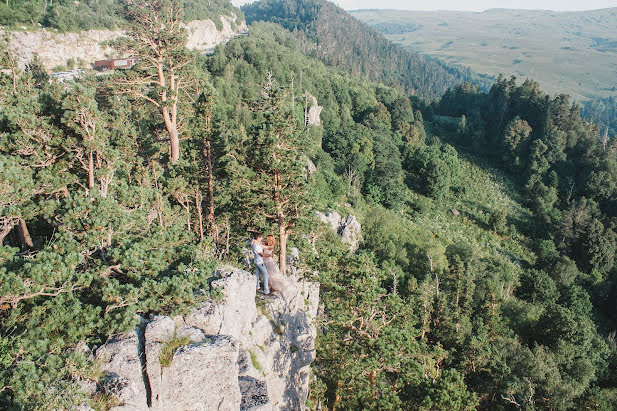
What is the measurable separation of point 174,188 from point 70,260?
9.08 m

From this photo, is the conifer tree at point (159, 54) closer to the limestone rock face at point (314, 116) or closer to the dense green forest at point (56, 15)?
the dense green forest at point (56, 15)

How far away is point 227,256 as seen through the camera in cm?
1841

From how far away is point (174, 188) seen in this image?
17.9m

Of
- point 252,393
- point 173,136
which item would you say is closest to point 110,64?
point 173,136

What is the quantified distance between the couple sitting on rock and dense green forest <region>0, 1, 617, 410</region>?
1.20 metres

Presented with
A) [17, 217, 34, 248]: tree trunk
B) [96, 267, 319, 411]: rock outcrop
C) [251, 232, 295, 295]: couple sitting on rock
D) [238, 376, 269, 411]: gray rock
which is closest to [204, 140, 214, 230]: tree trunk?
[251, 232, 295, 295]: couple sitting on rock

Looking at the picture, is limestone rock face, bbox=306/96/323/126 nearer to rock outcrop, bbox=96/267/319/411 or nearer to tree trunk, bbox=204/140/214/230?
tree trunk, bbox=204/140/214/230

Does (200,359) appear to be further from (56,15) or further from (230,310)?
(56,15)

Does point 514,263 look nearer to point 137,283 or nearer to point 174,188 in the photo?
point 174,188

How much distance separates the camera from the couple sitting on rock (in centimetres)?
1537

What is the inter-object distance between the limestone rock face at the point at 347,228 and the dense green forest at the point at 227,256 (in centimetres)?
231

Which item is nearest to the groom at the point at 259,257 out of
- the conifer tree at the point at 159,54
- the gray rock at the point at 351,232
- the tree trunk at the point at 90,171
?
the tree trunk at the point at 90,171

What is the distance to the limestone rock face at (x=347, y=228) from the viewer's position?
41.1 metres

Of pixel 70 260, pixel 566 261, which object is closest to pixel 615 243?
pixel 566 261
